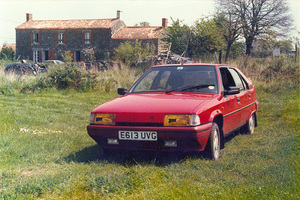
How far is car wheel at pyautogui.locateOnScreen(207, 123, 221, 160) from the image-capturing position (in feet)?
17.6

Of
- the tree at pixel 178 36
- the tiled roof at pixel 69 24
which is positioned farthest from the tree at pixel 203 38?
the tiled roof at pixel 69 24

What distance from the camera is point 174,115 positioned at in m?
5.09

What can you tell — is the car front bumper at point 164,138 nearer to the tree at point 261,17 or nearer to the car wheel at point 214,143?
the car wheel at point 214,143

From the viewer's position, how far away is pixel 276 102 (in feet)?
45.3

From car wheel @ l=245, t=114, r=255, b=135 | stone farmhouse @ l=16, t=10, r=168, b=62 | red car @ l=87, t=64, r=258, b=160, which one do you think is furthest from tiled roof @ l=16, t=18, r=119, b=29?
red car @ l=87, t=64, r=258, b=160

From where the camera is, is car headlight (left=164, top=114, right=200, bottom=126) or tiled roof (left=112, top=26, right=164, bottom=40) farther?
tiled roof (left=112, top=26, right=164, bottom=40)

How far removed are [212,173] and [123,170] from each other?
1.13 m

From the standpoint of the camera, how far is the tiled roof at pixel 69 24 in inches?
2286

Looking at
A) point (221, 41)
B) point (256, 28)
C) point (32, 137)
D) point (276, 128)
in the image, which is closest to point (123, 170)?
point (32, 137)

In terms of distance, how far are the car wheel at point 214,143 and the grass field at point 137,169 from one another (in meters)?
0.13

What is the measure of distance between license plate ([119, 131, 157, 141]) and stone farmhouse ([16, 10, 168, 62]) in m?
48.9

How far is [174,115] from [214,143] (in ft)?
2.89

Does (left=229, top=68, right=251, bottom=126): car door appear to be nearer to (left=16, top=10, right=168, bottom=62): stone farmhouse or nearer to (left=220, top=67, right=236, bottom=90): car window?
(left=220, top=67, right=236, bottom=90): car window

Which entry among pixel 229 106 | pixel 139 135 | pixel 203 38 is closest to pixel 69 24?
pixel 203 38
